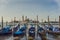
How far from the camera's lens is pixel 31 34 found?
28.5ft

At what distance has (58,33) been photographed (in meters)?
10.9

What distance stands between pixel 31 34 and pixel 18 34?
82cm

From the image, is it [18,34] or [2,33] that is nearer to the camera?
[18,34]

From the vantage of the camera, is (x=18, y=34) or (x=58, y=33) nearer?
(x=18, y=34)

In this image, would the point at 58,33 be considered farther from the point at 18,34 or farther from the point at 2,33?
the point at 2,33

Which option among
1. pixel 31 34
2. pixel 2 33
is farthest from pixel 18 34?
pixel 2 33

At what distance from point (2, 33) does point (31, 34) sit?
3.26m

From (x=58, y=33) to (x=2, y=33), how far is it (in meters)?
4.22

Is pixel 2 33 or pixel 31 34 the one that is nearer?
pixel 31 34

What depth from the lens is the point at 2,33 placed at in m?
11.1

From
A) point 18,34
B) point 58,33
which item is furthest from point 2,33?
point 58,33

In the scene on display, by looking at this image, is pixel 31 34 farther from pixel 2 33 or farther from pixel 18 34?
pixel 2 33

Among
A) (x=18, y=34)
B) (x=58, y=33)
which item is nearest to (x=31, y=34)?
(x=18, y=34)

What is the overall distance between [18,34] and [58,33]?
3436 mm
